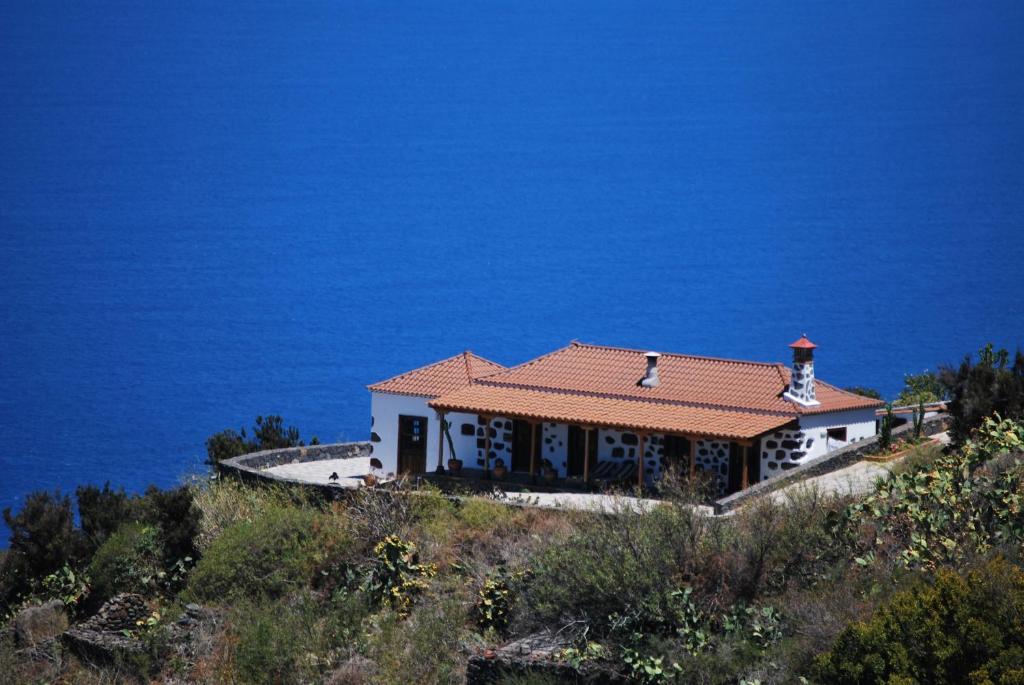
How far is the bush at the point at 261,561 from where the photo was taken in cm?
3684

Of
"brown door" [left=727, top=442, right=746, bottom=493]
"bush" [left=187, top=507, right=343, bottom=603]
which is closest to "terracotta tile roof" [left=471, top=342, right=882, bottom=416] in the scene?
"brown door" [left=727, top=442, right=746, bottom=493]

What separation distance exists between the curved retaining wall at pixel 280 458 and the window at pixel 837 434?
12221 mm

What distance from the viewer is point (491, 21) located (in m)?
177

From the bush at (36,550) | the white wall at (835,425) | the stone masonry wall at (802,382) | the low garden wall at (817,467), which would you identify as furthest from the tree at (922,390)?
the bush at (36,550)

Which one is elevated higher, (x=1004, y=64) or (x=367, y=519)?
(x=1004, y=64)

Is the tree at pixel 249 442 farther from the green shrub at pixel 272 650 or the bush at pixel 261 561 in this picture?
the green shrub at pixel 272 650

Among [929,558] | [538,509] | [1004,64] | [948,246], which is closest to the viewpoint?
[929,558]

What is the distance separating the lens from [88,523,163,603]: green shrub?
1524 inches

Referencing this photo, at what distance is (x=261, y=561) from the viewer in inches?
1462

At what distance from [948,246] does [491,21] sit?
64055 mm

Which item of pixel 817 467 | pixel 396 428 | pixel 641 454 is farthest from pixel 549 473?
pixel 817 467

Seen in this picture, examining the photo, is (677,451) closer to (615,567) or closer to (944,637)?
(615,567)

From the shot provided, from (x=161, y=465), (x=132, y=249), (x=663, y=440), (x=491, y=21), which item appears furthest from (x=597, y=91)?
(x=663, y=440)

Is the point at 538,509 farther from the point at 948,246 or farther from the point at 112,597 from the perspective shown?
the point at 948,246
